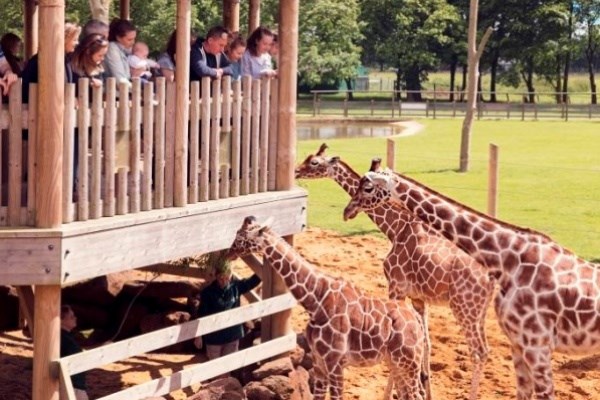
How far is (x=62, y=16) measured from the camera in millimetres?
8422

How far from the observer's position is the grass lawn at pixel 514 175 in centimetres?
2014

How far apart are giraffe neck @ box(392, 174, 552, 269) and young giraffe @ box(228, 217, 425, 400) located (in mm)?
775

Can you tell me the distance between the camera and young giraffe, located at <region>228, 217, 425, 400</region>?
9.24m

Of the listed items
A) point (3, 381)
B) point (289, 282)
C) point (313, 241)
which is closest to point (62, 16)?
point (289, 282)

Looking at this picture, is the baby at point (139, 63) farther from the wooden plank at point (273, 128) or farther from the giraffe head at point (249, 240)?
the giraffe head at point (249, 240)

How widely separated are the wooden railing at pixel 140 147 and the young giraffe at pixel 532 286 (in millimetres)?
2067

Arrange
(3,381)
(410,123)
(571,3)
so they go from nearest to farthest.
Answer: (3,381) < (410,123) < (571,3)

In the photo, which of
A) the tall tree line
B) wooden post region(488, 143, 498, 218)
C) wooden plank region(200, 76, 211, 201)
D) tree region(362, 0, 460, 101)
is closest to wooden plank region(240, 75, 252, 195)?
wooden plank region(200, 76, 211, 201)

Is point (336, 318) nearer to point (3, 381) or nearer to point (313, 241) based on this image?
point (3, 381)

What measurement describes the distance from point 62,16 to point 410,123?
131ft

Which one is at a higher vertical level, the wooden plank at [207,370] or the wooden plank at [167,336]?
the wooden plank at [167,336]

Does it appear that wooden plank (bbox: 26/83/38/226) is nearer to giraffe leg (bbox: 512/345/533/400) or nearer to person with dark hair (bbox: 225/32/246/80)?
person with dark hair (bbox: 225/32/246/80)

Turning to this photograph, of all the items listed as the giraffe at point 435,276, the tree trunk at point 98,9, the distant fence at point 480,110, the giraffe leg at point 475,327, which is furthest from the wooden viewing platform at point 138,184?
the distant fence at point 480,110

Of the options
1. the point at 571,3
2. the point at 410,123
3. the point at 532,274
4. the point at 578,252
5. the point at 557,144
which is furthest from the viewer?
the point at 571,3
